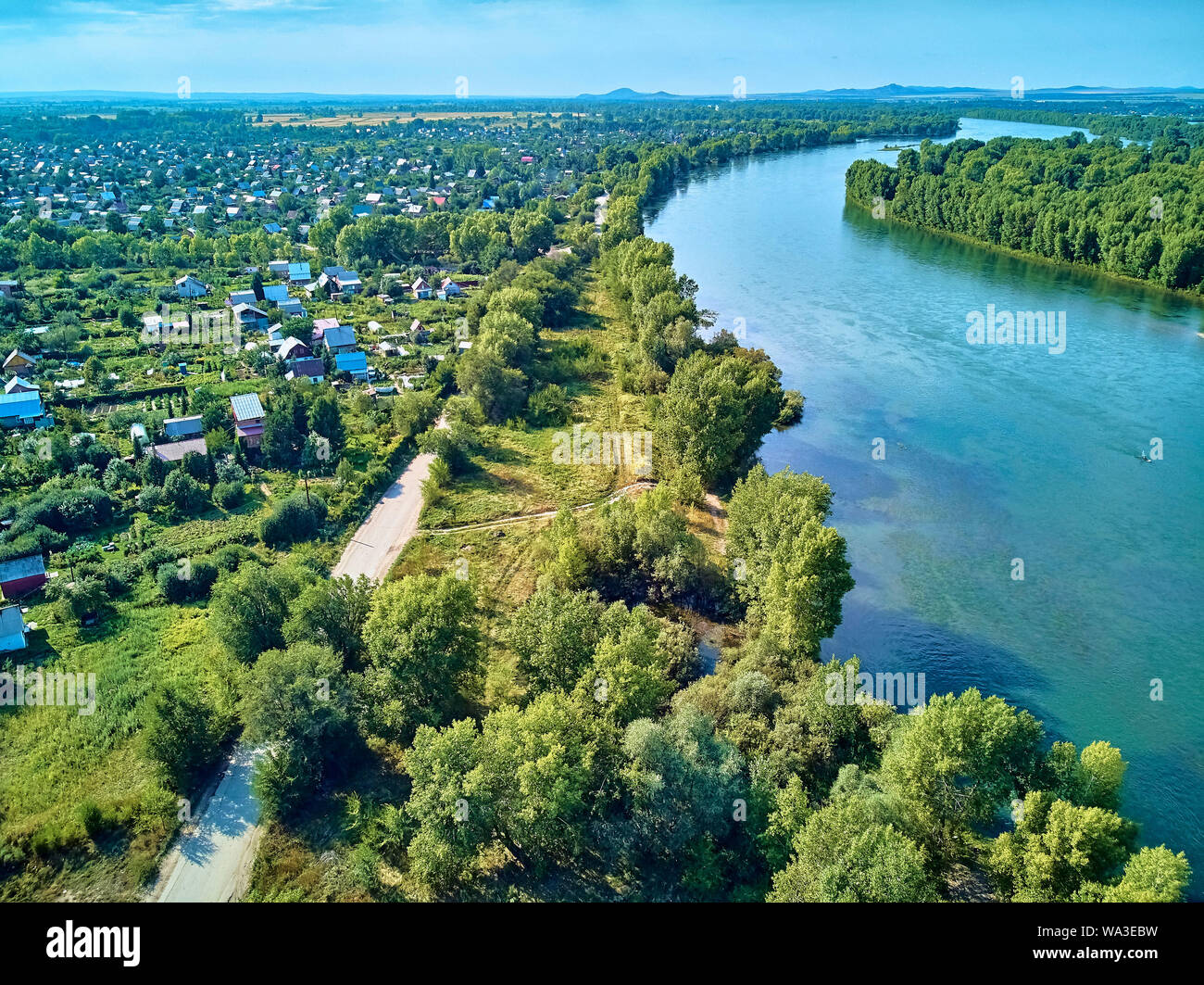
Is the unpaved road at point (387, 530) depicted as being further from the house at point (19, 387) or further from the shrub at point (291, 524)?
the house at point (19, 387)

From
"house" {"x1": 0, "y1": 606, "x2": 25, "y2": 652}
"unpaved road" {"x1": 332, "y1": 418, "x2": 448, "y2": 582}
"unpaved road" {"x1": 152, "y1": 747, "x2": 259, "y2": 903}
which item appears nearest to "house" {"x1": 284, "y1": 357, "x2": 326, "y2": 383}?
"unpaved road" {"x1": 332, "y1": 418, "x2": 448, "y2": 582}

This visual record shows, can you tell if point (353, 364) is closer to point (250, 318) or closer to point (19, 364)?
point (250, 318)

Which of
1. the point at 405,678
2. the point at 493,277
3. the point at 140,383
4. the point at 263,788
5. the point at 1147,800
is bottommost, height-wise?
the point at 1147,800

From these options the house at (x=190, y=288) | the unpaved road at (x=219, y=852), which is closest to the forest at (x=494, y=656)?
the unpaved road at (x=219, y=852)

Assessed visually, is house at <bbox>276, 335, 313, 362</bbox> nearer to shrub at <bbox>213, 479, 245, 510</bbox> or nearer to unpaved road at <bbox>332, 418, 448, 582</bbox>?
unpaved road at <bbox>332, 418, 448, 582</bbox>
